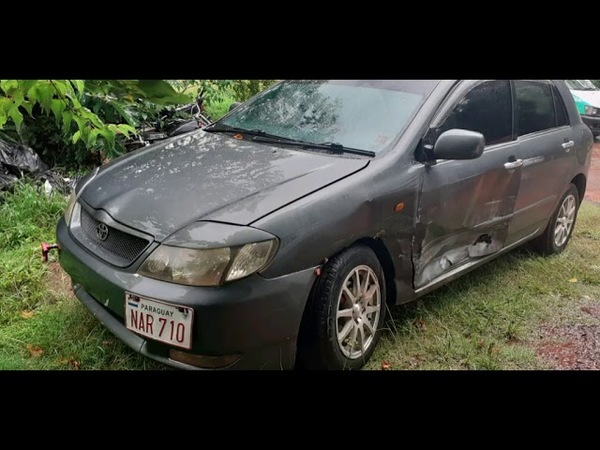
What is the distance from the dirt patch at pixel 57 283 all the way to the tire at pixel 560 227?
341 cm

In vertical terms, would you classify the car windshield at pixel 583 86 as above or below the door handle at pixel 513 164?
above

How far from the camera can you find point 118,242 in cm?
238

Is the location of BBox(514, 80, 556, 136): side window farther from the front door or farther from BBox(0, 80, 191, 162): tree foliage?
BBox(0, 80, 191, 162): tree foliage

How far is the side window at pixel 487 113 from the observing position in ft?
10.2

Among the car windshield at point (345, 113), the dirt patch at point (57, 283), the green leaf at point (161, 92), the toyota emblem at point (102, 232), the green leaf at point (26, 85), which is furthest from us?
the dirt patch at point (57, 283)

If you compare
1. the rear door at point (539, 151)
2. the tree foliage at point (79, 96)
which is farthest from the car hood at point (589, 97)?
the tree foliage at point (79, 96)

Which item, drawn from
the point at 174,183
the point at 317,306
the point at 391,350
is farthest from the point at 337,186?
the point at 391,350

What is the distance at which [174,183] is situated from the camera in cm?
253

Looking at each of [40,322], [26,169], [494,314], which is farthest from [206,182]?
[26,169]

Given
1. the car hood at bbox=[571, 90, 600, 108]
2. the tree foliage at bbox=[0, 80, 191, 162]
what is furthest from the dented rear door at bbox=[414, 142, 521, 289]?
the car hood at bbox=[571, 90, 600, 108]

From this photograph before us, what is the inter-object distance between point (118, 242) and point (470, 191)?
1.93m

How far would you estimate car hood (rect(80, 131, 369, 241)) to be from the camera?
2283 mm

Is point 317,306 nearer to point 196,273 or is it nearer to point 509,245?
point 196,273

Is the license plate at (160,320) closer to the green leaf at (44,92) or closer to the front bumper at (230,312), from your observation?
the front bumper at (230,312)
